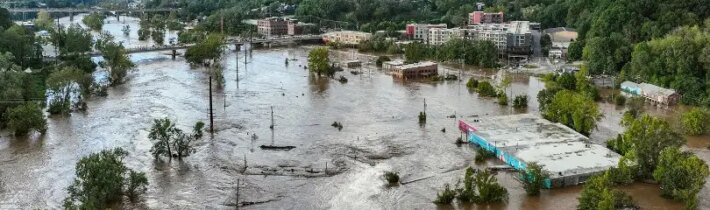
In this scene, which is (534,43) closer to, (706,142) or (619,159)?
(706,142)

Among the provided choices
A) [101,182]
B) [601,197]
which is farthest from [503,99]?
[101,182]

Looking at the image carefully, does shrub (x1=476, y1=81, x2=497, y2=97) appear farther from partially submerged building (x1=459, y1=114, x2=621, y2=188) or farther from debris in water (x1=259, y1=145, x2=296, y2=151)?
debris in water (x1=259, y1=145, x2=296, y2=151)

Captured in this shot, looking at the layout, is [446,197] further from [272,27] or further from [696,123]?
[272,27]

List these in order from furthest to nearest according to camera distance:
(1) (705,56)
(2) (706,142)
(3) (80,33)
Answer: (3) (80,33), (1) (705,56), (2) (706,142)

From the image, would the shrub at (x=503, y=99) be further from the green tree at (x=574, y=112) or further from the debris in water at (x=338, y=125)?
the debris in water at (x=338, y=125)

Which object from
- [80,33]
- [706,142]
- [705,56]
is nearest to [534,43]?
[705,56]

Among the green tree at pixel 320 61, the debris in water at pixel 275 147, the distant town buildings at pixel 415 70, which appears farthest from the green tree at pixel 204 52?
the debris in water at pixel 275 147
